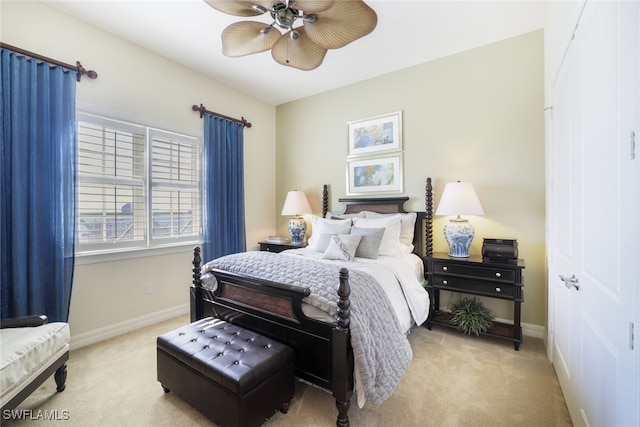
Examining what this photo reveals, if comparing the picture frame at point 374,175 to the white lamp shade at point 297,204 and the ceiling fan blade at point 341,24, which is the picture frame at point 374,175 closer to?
the white lamp shade at point 297,204

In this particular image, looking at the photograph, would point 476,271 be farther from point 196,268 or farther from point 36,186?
point 36,186

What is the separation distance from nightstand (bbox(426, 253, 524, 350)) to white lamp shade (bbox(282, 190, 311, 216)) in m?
1.85

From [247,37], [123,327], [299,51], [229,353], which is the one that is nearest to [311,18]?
[299,51]

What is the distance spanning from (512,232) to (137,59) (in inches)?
173

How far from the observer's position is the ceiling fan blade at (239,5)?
5.46ft

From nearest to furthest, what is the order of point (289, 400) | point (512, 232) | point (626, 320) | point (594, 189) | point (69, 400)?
point (626, 320)
point (594, 189)
point (289, 400)
point (69, 400)
point (512, 232)

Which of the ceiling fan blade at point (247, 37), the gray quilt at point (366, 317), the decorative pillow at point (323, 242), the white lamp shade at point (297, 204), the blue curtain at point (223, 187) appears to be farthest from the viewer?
the white lamp shade at point (297, 204)

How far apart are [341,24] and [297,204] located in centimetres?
249

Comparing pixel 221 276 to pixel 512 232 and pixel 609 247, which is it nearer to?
pixel 609 247

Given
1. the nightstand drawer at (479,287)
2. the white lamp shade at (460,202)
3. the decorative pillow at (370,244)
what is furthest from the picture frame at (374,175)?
the nightstand drawer at (479,287)

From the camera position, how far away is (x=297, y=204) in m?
3.97

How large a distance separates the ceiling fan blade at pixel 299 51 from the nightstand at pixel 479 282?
222 cm

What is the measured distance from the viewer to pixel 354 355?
156 cm

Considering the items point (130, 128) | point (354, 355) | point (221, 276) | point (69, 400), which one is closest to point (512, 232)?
point (354, 355)
